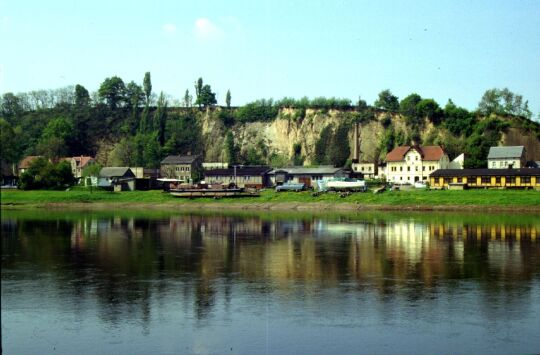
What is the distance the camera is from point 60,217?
6775cm

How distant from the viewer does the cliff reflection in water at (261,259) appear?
28.1m

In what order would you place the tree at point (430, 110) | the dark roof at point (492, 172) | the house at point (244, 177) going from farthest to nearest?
the tree at point (430, 110) < the house at point (244, 177) < the dark roof at point (492, 172)

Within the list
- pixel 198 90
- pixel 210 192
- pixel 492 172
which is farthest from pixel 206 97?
pixel 492 172

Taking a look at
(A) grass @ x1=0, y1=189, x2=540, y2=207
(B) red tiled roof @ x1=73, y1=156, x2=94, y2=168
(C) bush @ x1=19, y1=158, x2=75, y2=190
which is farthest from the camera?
(B) red tiled roof @ x1=73, y1=156, x2=94, y2=168

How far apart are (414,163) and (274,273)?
263 ft

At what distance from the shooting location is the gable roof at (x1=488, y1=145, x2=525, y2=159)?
334 ft

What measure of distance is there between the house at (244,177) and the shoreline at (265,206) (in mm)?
22377

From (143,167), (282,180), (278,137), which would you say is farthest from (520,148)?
(143,167)

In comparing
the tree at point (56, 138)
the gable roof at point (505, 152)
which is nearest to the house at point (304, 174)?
the gable roof at point (505, 152)

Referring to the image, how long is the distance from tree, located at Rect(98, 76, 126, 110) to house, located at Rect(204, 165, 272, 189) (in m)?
51.9

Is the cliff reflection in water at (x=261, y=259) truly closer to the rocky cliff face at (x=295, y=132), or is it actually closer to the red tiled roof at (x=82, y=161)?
the rocky cliff face at (x=295, y=132)

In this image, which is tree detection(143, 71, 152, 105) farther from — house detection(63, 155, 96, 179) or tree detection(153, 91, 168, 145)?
house detection(63, 155, 96, 179)

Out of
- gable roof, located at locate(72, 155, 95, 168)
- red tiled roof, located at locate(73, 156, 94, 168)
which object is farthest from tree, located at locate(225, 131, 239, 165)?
red tiled roof, located at locate(73, 156, 94, 168)

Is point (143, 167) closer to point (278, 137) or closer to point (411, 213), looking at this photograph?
point (278, 137)
